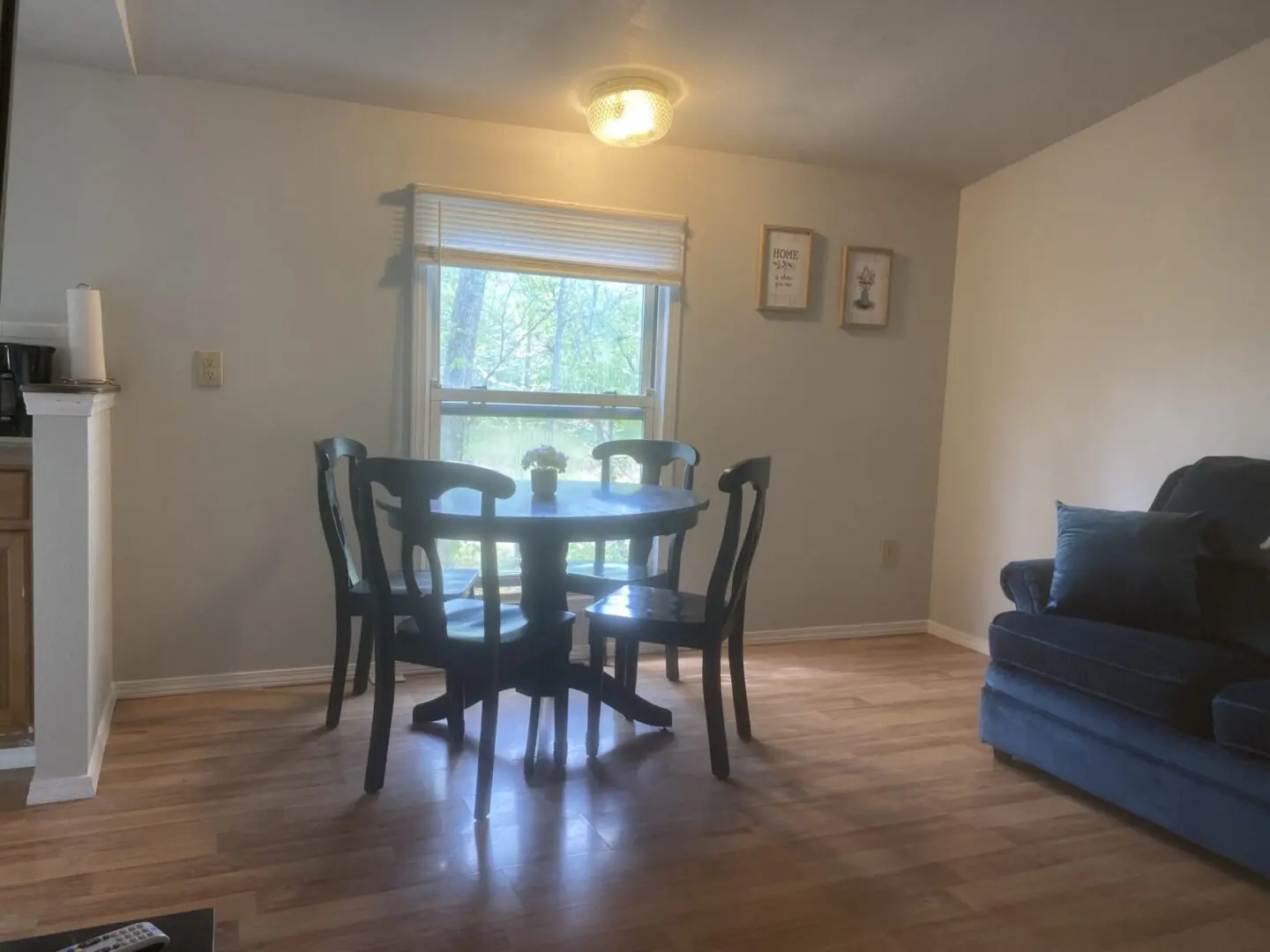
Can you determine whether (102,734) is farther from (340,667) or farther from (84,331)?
(84,331)

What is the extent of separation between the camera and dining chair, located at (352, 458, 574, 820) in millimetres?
2119

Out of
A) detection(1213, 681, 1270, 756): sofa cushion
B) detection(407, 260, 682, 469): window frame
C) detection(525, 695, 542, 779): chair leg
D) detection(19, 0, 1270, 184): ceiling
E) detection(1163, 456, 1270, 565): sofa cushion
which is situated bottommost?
detection(525, 695, 542, 779): chair leg

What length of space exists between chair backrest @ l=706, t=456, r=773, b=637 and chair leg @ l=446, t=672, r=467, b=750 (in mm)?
777

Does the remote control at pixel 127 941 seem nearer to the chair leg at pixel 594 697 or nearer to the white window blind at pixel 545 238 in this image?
the chair leg at pixel 594 697

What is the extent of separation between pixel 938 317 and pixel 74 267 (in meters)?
3.37

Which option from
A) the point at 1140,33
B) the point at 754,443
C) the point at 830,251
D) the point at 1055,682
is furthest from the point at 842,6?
the point at 1055,682

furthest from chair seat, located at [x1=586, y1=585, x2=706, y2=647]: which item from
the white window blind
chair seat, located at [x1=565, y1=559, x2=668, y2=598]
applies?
the white window blind

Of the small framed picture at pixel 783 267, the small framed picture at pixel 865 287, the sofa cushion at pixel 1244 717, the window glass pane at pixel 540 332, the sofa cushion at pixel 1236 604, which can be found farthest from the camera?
the small framed picture at pixel 865 287

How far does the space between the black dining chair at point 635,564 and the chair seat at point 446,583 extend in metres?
0.33

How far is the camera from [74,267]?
2.76 metres

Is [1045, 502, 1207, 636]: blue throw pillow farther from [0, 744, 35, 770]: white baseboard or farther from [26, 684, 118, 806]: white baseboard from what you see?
[0, 744, 35, 770]: white baseboard

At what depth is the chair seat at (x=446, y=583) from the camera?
8.70ft


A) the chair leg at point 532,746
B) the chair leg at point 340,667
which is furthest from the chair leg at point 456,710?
the chair leg at point 340,667

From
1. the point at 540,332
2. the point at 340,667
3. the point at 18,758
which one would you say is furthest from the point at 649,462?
the point at 18,758
